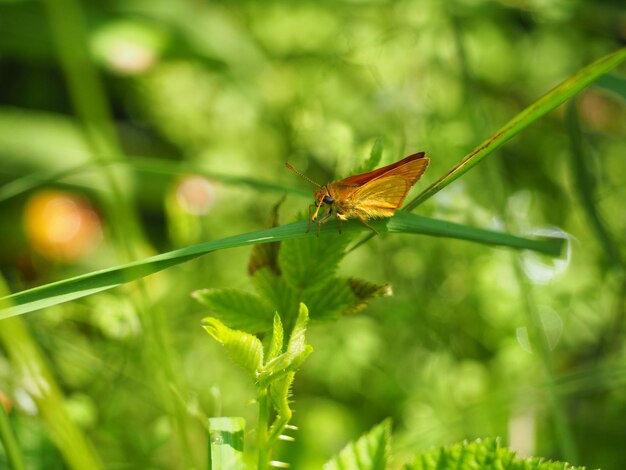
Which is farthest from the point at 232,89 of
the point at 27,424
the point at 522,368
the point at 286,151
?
the point at 27,424

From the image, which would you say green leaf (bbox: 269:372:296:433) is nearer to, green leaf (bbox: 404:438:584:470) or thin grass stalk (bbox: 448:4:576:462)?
green leaf (bbox: 404:438:584:470)

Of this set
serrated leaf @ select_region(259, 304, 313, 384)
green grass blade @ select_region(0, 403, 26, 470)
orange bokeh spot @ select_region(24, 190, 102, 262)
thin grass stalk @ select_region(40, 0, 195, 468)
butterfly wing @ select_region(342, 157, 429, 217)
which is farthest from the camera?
orange bokeh spot @ select_region(24, 190, 102, 262)

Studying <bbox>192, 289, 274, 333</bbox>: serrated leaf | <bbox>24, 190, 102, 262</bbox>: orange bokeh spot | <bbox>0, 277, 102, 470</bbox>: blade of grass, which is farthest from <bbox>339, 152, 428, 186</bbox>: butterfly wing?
<bbox>24, 190, 102, 262</bbox>: orange bokeh spot

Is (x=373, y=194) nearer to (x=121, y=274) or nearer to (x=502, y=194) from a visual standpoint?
(x=121, y=274)

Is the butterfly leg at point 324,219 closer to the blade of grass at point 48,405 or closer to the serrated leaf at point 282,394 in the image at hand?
the serrated leaf at point 282,394

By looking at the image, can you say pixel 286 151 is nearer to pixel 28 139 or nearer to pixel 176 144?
pixel 176 144

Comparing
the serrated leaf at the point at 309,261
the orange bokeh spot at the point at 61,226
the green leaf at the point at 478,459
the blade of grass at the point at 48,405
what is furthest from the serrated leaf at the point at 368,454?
the orange bokeh spot at the point at 61,226
